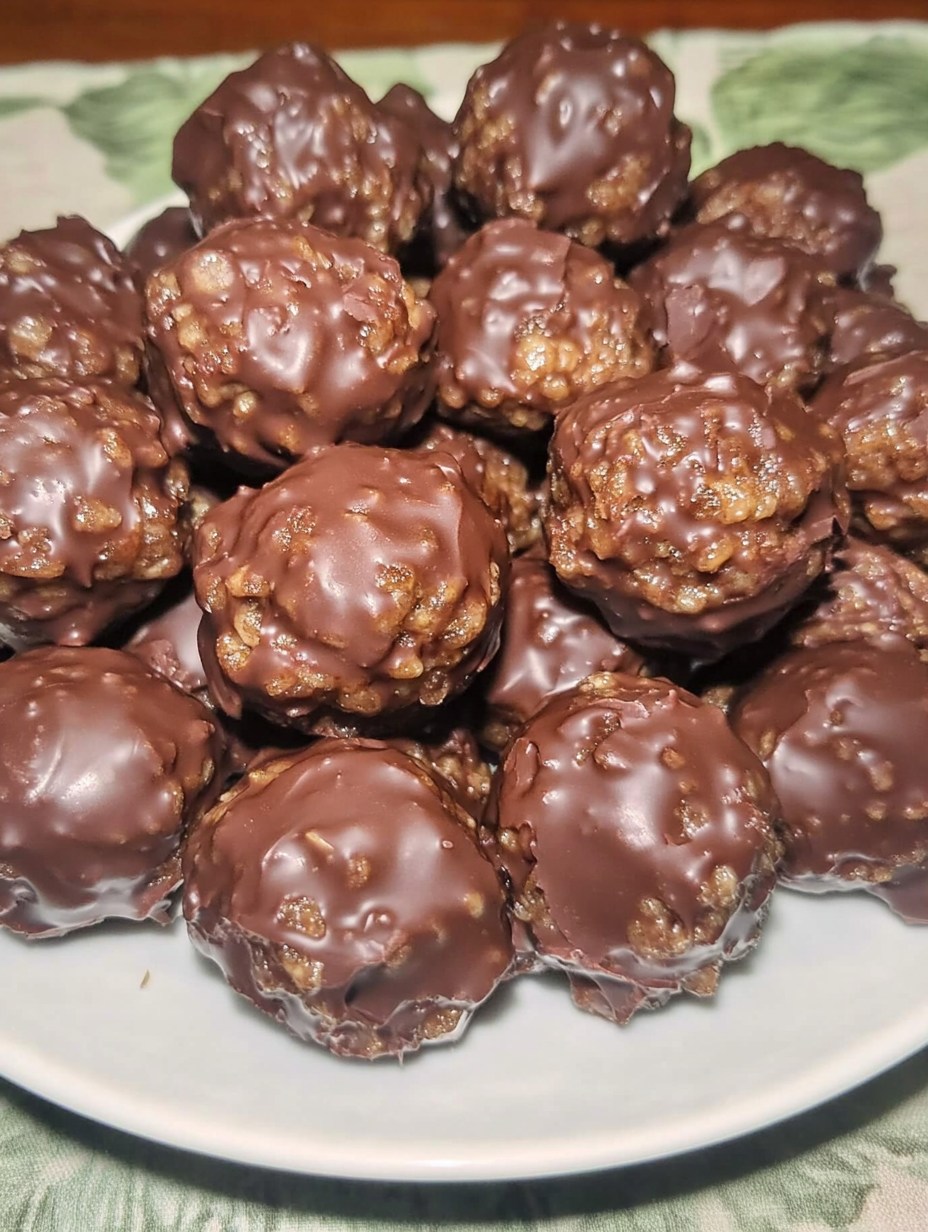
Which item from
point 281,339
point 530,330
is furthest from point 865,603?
point 281,339

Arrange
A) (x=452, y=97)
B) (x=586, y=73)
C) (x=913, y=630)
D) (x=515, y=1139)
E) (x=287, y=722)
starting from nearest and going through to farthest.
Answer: (x=515, y=1139), (x=287, y=722), (x=913, y=630), (x=586, y=73), (x=452, y=97)

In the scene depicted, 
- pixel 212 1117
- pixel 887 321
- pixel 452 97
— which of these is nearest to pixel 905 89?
pixel 452 97

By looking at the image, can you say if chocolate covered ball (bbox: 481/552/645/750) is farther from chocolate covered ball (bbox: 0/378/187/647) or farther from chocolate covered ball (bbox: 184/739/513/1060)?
chocolate covered ball (bbox: 0/378/187/647)

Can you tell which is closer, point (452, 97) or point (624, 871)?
point (624, 871)

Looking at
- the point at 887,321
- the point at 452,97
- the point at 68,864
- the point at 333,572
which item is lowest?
the point at 68,864

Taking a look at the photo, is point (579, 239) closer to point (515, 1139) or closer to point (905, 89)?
point (515, 1139)

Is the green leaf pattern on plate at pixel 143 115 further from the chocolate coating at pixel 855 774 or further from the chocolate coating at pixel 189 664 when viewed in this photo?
the chocolate coating at pixel 855 774

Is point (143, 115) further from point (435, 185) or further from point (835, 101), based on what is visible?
point (835, 101)
